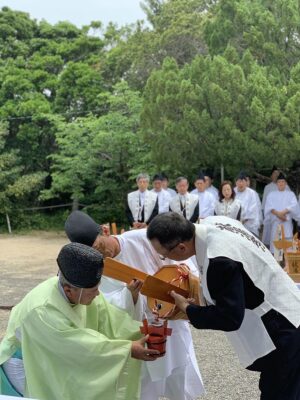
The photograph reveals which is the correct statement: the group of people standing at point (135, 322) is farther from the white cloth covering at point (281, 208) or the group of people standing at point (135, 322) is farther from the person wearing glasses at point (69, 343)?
the white cloth covering at point (281, 208)

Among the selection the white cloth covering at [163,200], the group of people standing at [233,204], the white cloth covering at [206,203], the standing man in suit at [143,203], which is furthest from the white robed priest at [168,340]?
the white cloth covering at [163,200]

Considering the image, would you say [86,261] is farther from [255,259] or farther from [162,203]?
[162,203]

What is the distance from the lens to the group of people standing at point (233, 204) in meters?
9.73

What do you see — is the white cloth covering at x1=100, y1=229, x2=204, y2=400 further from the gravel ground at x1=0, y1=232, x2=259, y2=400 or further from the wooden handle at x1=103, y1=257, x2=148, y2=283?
the gravel ground at x1=0, y1=232, x2=259, y2=400

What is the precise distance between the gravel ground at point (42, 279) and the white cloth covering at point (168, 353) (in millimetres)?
863

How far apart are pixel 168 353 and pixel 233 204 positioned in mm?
6288

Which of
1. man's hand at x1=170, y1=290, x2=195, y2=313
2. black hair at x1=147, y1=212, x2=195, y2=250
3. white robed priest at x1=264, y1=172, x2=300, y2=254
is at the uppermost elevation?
black hair at x1=147, y1=212, x2=195, y2=250

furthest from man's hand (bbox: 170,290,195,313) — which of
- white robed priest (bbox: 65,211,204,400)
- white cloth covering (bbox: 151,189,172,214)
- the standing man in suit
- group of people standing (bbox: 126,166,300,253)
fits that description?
white cloth covering (bbox: 151,189,172,214)

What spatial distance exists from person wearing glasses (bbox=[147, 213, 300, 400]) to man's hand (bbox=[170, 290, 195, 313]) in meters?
0.09

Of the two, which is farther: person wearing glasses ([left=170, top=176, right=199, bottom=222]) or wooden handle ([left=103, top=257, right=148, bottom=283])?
person wearing glasses ([left=170, top=176, right=199, bottom=222])

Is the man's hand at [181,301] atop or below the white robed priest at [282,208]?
atop

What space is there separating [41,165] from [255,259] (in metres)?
17.4

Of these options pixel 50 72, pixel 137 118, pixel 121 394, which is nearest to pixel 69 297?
pixel 121 394

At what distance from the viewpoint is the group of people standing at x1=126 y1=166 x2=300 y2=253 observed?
9.73 metres
